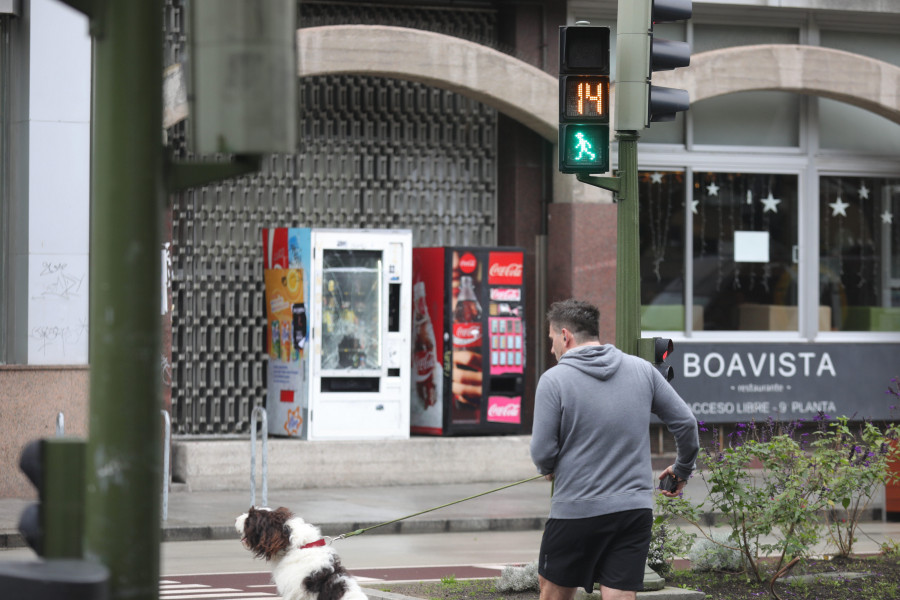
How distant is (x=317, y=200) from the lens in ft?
56.9

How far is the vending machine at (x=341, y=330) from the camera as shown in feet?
53.3

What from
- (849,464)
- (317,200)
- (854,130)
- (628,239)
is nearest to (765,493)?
(849,464)

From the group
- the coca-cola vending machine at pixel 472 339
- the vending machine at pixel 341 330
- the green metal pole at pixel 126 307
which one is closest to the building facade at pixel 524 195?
the vending machine at pixel 341 330

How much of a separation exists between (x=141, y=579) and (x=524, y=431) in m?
15.8

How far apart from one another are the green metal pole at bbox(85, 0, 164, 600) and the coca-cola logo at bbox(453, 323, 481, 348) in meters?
14.2

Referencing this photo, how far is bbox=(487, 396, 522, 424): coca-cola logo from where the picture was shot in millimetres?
17078

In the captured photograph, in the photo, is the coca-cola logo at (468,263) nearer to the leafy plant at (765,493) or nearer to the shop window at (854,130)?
the shop window at (854,130)

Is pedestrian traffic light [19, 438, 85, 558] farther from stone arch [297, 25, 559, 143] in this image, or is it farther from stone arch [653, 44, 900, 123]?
stone arch [653, 44, 900, 123]

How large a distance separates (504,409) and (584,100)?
28.2ft

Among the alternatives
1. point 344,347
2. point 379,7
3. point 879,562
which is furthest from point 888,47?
point 879,562

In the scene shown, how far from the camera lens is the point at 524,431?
18328 millimetres

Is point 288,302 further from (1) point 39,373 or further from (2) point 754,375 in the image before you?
(2) point 754,375

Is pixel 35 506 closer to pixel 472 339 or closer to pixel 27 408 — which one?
pixel 27 408

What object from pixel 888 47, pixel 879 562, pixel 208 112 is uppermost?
pixel 888 47
